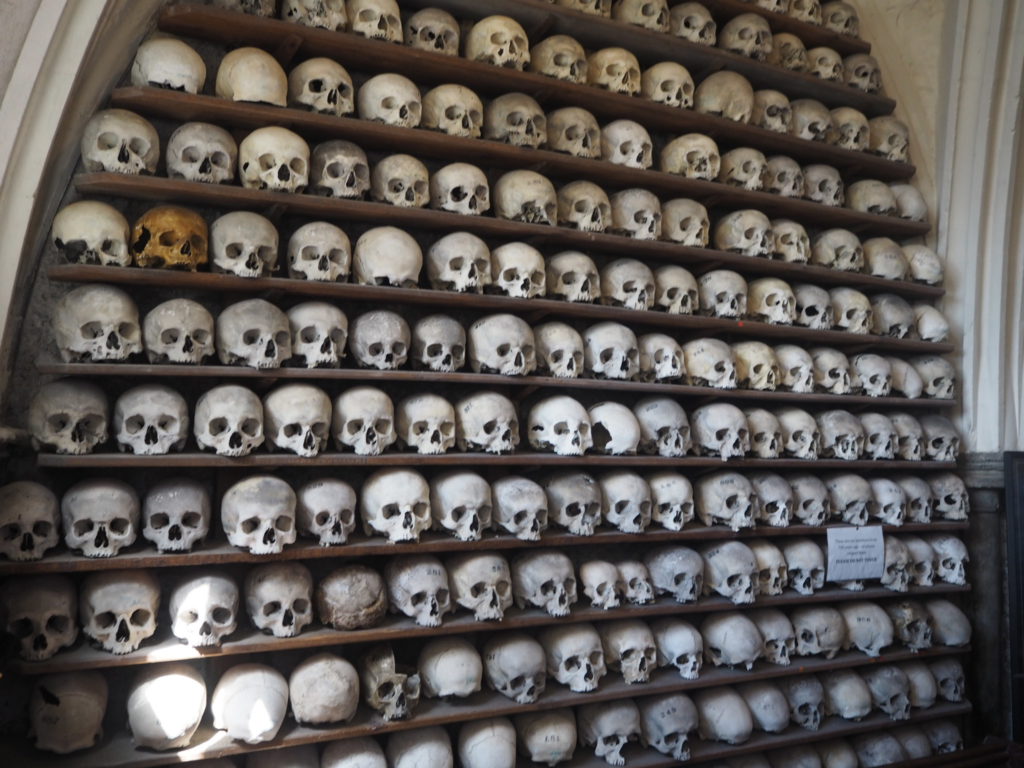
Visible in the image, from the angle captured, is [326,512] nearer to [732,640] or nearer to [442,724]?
[442,724]

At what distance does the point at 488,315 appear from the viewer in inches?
156

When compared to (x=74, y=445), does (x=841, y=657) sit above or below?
Answer: below

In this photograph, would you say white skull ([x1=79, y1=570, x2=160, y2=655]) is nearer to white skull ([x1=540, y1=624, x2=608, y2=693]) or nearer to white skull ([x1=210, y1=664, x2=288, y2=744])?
white skull ([x1=210, y1=664, x2=288, y2=744])

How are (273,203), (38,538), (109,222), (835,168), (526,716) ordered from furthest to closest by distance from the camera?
(835,168) → (526,716) → (273,203) → (109,222) → (38,538)

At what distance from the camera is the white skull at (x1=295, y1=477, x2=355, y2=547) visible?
3.35m

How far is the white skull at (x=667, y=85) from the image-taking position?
4.36m

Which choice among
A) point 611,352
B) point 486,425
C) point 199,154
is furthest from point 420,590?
point 199,154

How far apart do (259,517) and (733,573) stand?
7.58 ft

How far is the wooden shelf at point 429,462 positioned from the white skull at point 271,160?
1104 millimetres

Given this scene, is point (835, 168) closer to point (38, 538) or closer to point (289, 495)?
point (289, 495)

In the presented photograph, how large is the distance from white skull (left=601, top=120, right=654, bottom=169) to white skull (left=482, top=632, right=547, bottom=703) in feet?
7.73

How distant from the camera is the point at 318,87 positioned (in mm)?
3568

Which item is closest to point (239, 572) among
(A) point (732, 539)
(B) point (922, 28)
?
(A) point (732, 539)

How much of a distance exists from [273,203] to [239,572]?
59.7 inches
